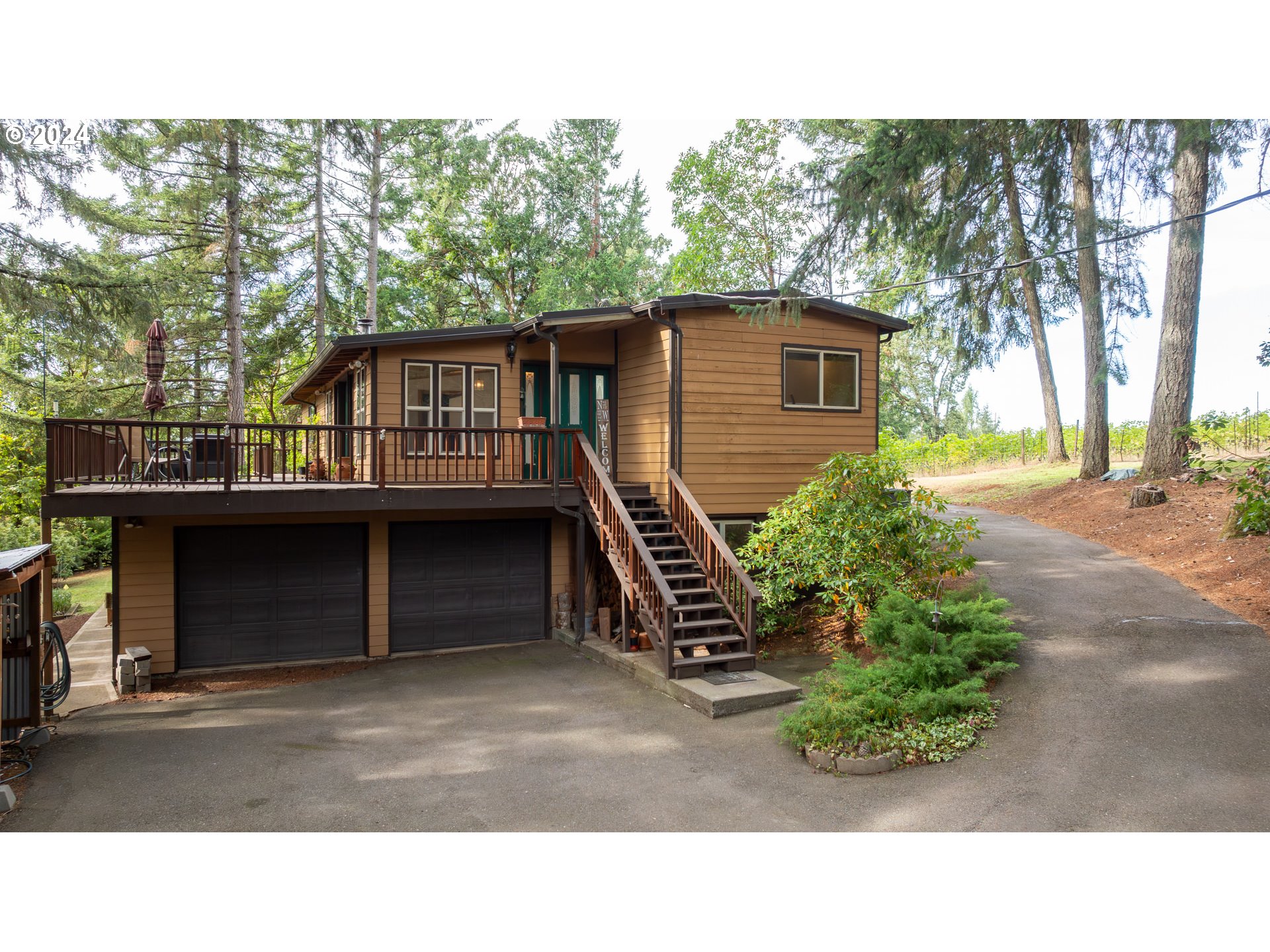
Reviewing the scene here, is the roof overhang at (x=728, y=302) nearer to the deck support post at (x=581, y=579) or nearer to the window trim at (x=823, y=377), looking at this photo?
the window trim at (x=823, y=377)

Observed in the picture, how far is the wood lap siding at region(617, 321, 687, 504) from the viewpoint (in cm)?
1143

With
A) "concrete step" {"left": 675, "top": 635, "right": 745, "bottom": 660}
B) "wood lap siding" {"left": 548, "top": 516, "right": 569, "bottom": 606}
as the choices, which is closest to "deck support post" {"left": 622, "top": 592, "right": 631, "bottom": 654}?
"concrete step" {"left": 675, "top": 635, "right": 745, "bottom": 660}

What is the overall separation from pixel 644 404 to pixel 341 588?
17.5 feet

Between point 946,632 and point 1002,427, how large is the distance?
4958cm

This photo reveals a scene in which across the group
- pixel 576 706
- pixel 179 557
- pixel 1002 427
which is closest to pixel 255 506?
pixel 179 557

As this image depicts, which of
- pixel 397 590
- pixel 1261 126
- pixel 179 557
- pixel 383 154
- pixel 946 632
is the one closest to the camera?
pixel 1261 126

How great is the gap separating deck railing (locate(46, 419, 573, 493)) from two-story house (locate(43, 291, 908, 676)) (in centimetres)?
6

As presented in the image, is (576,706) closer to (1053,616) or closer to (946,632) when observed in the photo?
(946,632)

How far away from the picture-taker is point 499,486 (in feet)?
36.1

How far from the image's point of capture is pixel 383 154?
23703 mm

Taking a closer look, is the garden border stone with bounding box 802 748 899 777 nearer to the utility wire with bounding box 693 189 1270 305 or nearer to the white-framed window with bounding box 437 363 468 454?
the utility wire with bounding box 693 189 1270 305

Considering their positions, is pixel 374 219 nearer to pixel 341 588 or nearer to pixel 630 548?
pixel 341 588

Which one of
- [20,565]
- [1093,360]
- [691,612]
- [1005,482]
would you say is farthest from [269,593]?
[1093,360]

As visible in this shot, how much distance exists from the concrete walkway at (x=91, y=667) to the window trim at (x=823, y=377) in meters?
10.0
